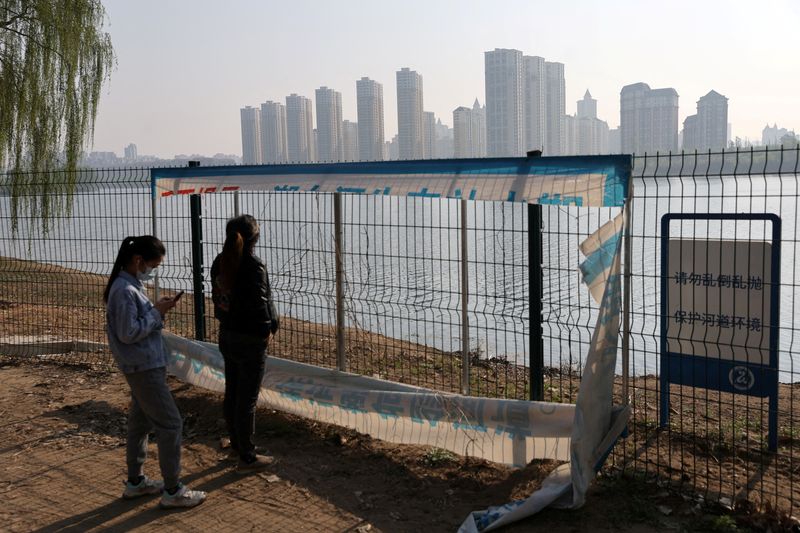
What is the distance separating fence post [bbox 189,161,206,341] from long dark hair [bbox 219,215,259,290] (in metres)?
2.55

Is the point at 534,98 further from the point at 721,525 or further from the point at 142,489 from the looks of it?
the point at 721,525

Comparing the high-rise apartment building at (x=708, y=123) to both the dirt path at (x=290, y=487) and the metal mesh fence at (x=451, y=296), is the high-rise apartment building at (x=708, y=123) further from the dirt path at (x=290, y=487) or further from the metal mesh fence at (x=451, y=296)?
the dirt path at (x=290, y=487)

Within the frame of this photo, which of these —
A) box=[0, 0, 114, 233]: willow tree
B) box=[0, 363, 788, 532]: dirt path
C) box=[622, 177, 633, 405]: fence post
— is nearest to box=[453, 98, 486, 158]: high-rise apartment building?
box=[0, 0, 114, 233]: willow tree

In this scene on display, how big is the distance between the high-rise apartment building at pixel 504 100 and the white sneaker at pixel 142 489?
27.7 m

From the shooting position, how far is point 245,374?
530 centimetres

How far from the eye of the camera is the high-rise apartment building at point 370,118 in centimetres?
3041

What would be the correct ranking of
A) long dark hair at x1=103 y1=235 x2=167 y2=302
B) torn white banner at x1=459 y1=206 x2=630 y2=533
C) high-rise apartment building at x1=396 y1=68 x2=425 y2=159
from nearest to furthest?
torn white banner at x1=459 y1=206 x2=630 y2=533
long dark hair at x1=103 y1=235 x2=167 y2=302
high-rise apartment building at x1=396 y1=68 x2=425 y2=159

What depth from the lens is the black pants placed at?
527 centimetres

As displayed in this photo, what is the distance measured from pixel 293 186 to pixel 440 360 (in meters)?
2.81

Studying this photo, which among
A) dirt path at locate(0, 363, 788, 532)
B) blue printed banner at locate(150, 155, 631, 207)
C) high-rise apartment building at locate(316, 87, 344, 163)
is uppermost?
high-rise apartment building at locate(316, 87, 344, 163)

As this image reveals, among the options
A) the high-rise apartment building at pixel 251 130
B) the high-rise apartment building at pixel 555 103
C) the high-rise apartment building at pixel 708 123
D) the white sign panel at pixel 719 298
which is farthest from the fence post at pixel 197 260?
the high-rise apartment building at pixel 555 103

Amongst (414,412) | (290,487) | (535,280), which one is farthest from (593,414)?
(290,487)

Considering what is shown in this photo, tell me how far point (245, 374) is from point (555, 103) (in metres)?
50.1

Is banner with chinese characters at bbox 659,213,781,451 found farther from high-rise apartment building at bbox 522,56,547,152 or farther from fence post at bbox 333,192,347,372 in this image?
high-rise apartment building at bbox 522,56,547,152
